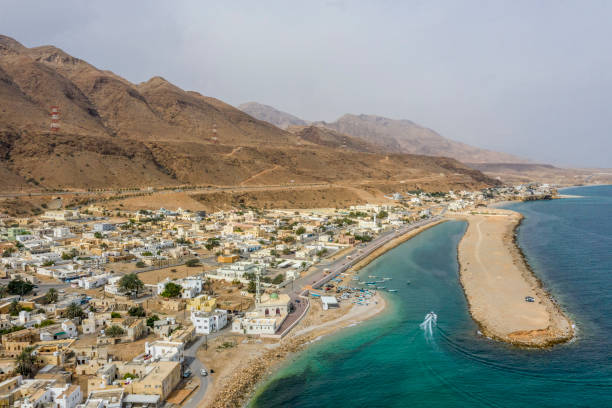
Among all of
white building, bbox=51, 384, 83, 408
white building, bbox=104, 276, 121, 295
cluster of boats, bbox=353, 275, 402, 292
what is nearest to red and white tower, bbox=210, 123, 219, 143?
cluster of boats, bbox=353, 275, 402, 292

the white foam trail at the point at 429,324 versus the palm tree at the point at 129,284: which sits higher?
the palm tree at the point at 129,284

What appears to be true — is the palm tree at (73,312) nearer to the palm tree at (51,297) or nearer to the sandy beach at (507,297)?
the palm tree at (51,297)

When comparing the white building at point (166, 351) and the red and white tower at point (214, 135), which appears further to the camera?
the red and white tower at point (214, 135)

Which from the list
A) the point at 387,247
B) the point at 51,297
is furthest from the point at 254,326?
the point at 387,247

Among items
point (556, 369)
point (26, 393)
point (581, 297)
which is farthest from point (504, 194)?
point (26, 393)

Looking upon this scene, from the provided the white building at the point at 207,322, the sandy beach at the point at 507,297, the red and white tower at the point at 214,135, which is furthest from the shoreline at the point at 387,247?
the red and white tower at the point at 214,135

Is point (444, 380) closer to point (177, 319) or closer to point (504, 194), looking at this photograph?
point (177, 319)
